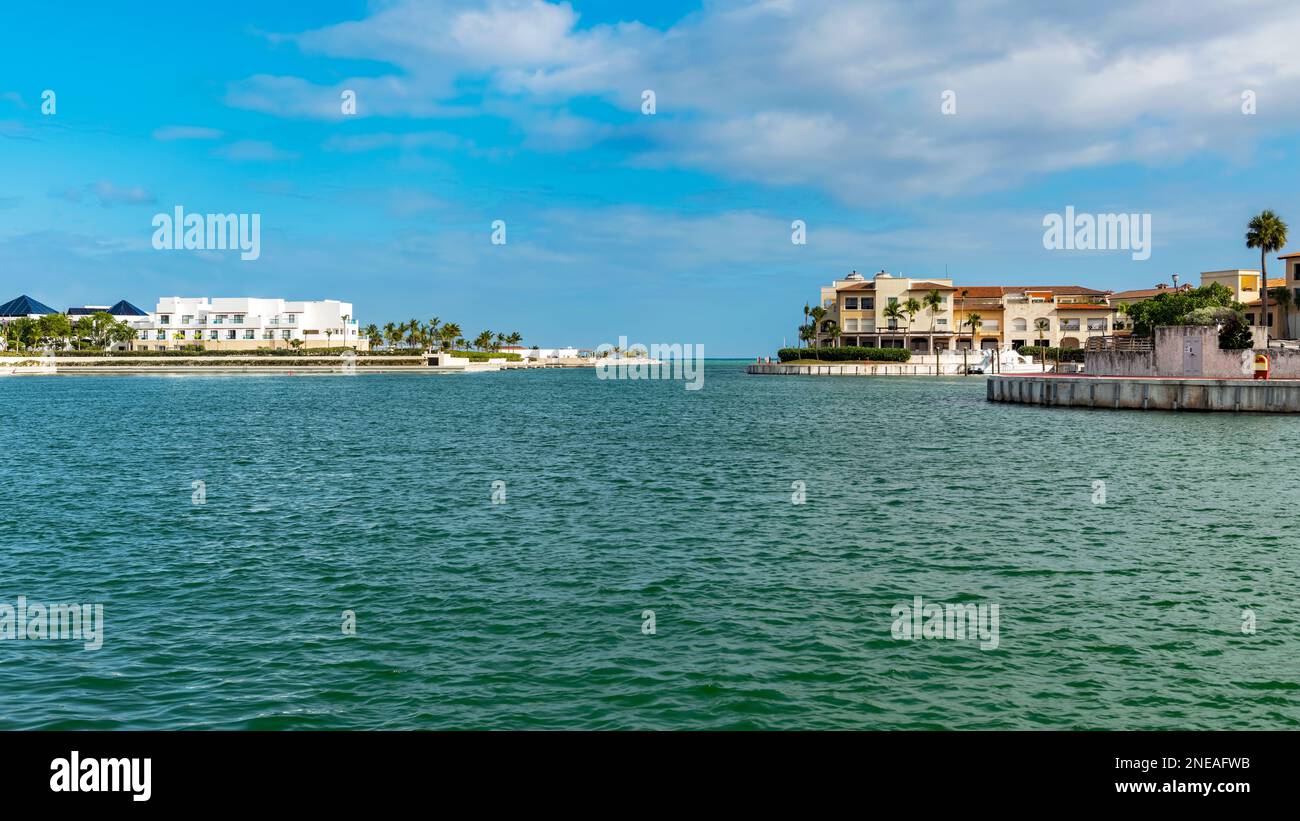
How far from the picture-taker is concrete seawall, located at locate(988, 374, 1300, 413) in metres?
61.5

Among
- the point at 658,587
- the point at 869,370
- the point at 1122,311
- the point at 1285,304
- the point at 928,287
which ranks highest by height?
the point at 928,287

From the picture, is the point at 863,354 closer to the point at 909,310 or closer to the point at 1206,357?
the point at 909,310

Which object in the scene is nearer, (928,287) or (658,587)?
(658,587)

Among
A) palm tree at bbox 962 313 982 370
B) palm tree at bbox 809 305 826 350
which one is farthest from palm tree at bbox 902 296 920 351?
palm tree at bbox 809 305 826 350

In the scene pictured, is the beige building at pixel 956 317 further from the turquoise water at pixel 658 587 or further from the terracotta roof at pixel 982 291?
the turquoise water at pixel 658 587

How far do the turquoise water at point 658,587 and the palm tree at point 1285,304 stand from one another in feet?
258

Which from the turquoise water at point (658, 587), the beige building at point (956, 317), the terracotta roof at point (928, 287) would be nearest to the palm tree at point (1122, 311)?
the beige building at point (956, 317)

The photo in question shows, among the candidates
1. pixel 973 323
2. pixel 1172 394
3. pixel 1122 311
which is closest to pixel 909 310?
pixel 973 323

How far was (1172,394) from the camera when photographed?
2571 inches

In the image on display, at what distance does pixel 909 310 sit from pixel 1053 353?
24347mm

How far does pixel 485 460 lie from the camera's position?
43.8 metres

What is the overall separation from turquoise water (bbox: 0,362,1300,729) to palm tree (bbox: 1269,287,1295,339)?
78559 millimetres

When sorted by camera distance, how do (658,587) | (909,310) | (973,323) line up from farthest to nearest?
(909,310), (973,323), (658,587)
